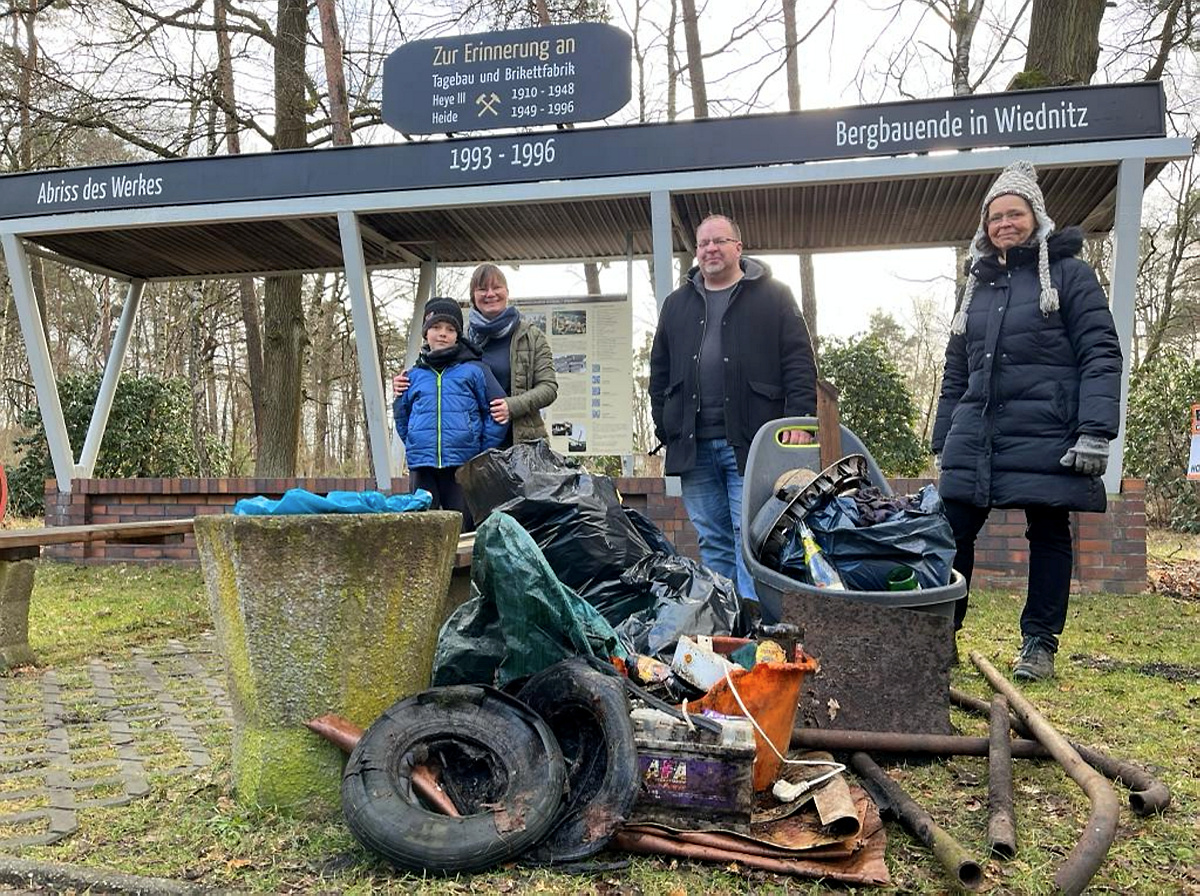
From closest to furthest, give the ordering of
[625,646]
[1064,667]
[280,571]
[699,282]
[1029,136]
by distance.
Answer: [280,571], [625,646], [1064,667], [699,282], [1029,136]

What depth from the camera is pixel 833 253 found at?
8.88 metres

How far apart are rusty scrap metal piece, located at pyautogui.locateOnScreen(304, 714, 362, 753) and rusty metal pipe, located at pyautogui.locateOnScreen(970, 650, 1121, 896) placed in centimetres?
165

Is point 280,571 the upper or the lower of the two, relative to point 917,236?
lower

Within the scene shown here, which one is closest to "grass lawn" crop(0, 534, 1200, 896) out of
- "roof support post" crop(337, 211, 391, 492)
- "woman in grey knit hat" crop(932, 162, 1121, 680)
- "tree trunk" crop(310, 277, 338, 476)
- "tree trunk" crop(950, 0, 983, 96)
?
"woman in grey knit hat" crop(932, 162, 1121, 680)

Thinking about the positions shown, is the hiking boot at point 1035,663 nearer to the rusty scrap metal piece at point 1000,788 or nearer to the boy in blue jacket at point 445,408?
the rusty scrap metal piece at point 1000,788

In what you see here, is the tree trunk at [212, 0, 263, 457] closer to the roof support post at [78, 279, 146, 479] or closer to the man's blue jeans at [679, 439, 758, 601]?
the roof support post at [78, 279, 146, 479]

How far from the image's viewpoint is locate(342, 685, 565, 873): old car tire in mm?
2123

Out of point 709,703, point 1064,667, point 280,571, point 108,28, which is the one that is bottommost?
point 1064,667

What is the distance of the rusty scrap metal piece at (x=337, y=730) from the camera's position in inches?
96.4

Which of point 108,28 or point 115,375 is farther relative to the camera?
point 108,28

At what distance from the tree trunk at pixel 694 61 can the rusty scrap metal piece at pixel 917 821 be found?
12077 mm

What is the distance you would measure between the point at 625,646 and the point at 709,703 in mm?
595

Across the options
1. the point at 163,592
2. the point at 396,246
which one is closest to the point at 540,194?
the point at 396,246

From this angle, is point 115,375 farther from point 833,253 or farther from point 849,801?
point 849,801
